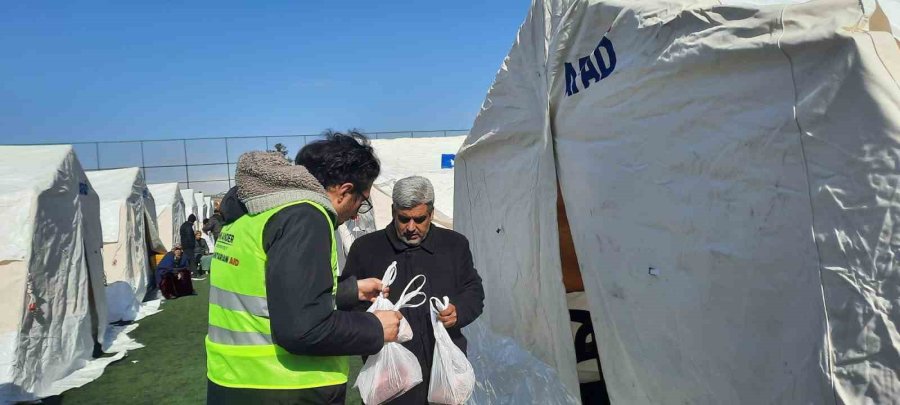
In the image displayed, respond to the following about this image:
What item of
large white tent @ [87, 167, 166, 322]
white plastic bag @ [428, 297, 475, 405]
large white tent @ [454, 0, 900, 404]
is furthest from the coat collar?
large white tent @ [87, 167, 166, 322]

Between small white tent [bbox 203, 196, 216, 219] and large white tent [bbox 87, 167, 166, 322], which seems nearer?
large white tent [bbox 87, 167, 166, 322]

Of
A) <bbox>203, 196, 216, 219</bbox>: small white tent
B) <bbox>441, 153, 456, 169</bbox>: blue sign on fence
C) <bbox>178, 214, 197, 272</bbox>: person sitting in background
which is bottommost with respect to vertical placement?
<bbox>203, 196, 216, 219</bbox>: small white tent

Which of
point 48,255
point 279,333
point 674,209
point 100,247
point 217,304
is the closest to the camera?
point 279,333

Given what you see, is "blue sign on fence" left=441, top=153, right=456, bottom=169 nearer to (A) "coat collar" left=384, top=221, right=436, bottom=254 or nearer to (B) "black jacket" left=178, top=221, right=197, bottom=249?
(B) "black jacket" left=178, top=221, right=197, bottom=249

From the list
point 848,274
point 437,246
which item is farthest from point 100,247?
point 848,274

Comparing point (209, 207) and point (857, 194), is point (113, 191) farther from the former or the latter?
point (209, 207)

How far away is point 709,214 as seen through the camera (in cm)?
196

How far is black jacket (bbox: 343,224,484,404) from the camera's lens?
3.03m

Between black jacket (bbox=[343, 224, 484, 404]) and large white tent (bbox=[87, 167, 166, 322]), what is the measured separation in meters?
8.39

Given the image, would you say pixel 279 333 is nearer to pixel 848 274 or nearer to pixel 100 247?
pixel 848 274

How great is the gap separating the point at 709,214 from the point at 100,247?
8879 mm

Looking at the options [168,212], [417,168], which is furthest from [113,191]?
[417,168]

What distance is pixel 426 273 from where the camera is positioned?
312 cm

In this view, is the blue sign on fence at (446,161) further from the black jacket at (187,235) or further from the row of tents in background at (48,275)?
the black jacket at (187,235)
